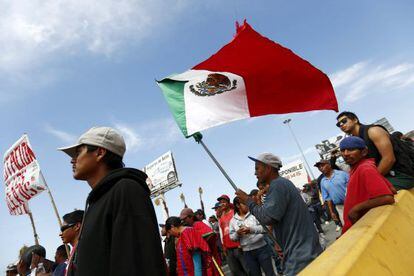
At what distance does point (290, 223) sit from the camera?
11.5ft

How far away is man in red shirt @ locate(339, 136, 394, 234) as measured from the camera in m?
3.04

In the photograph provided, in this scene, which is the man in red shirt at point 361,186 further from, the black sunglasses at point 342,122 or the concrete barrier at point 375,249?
the black sunglasses at point 342,122

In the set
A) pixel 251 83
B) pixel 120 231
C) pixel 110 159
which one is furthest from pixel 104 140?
→ pixel 251 83

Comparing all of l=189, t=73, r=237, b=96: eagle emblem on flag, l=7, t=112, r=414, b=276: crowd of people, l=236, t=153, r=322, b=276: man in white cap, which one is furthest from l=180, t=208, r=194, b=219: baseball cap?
l=236, t=153, r=322, b=276: man in white cap

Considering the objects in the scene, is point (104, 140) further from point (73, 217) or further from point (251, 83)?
point (251, 83)

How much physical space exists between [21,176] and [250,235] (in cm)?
556

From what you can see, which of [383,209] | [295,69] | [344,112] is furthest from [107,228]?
[295,69]

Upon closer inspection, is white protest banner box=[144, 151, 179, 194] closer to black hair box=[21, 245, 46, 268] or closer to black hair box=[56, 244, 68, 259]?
black hair box=[56, 244, 68, 259]

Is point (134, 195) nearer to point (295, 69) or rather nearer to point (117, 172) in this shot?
point (117, 172)

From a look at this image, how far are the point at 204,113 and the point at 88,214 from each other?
312 cm

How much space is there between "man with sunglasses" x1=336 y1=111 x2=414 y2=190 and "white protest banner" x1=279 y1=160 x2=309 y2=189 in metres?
20.8

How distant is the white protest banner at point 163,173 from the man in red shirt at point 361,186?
17.2 meters

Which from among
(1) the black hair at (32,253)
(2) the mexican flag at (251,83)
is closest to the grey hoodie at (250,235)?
(2) the mexican flag at (251,83)

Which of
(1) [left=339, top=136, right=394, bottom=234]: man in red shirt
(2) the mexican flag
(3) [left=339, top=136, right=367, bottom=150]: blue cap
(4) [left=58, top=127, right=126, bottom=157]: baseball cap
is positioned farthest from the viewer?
(2) the mexican flag
